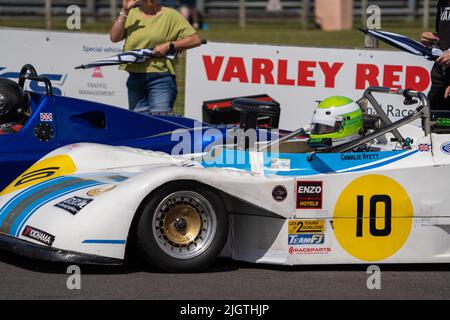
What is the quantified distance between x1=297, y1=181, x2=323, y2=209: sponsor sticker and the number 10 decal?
28 cm

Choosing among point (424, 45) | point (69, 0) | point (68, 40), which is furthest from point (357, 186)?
point (69, 0)

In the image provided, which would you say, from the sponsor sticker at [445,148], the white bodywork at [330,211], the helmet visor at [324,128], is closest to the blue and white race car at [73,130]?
the white bodywork at [330,211]

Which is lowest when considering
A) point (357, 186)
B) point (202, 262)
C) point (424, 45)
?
point (202, 262)

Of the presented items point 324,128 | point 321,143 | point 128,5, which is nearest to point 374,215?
point 321,143

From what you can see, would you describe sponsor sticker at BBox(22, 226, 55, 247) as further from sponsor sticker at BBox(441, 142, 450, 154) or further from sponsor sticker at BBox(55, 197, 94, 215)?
sponsor sticker at BBox(441, 142, 450, 154)

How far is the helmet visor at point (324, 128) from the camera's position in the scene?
276 inches

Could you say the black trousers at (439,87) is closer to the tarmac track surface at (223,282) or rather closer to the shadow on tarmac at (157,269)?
the shadow on tarmac at (157,269)

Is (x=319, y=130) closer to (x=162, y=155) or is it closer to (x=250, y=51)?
(x=162, y=155)

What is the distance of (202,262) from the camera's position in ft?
21.3

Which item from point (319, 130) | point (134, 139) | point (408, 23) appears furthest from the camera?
point (408, 23)

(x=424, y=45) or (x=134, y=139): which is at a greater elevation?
(x=424, y=45)

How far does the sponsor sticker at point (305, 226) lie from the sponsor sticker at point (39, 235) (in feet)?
5.19

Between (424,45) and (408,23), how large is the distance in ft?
49.7

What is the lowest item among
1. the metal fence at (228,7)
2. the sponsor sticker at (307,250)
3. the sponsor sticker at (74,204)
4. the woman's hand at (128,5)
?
the sponsor sticker at (307,250)
